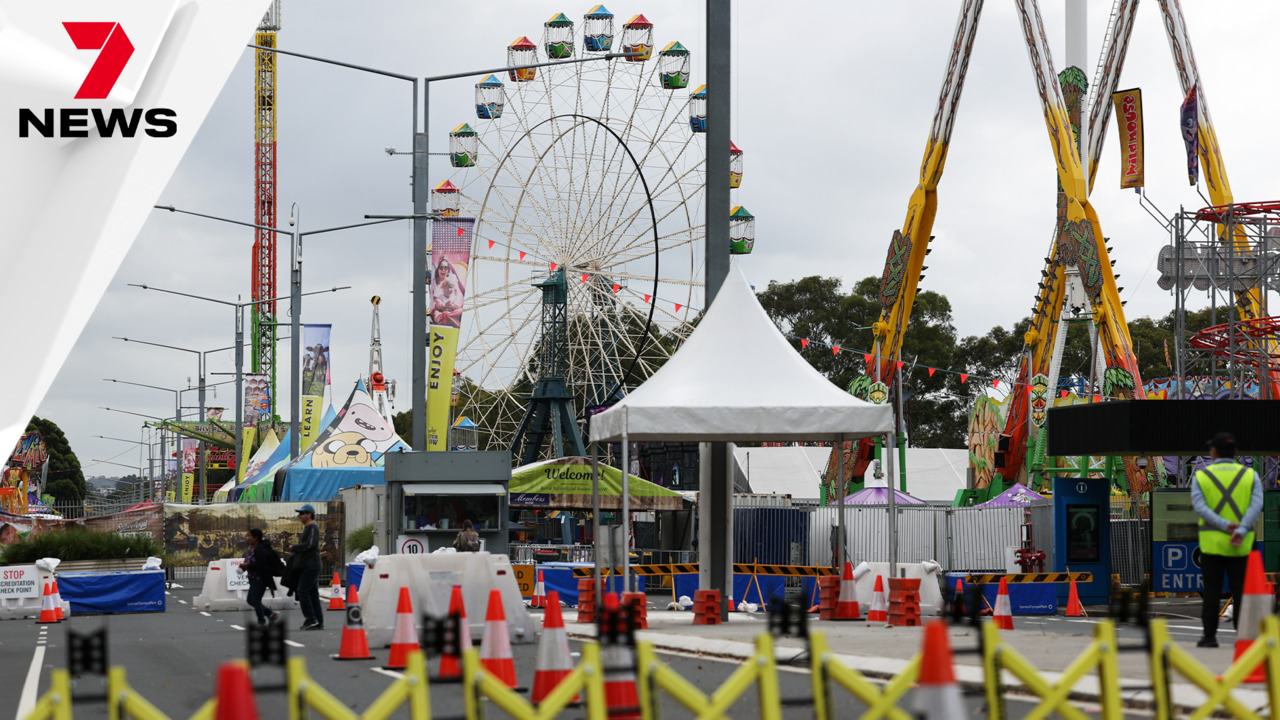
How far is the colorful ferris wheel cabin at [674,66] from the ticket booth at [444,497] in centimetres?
3016

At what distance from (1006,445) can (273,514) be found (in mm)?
29723

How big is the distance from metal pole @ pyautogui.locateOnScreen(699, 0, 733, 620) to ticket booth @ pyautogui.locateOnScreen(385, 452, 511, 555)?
22.4 ft

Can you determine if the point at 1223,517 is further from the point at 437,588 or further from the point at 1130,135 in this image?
the point at 1130,135

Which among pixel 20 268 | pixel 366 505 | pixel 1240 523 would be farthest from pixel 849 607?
pixel 366 505

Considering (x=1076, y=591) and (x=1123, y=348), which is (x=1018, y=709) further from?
(x=1123, y=348)

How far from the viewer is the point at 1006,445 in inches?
2189

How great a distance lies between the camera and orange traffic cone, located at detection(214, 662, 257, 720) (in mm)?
4914

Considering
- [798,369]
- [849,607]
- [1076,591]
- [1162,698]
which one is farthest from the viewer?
[1076,591]

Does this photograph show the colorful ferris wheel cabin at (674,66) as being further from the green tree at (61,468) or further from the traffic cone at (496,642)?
the green tree at (61,468)

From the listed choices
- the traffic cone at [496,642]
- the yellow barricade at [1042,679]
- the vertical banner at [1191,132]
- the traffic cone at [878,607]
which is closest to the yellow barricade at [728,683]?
the yellow barricade at [1042,679]

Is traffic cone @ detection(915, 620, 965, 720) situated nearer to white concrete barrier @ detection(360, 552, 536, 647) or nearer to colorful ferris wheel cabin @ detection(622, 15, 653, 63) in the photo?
white concrete barrier @ detection(360, 552, 536, 647)

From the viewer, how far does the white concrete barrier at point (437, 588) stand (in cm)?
1645

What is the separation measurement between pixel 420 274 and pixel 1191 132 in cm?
2769

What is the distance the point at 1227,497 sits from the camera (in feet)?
37.7
